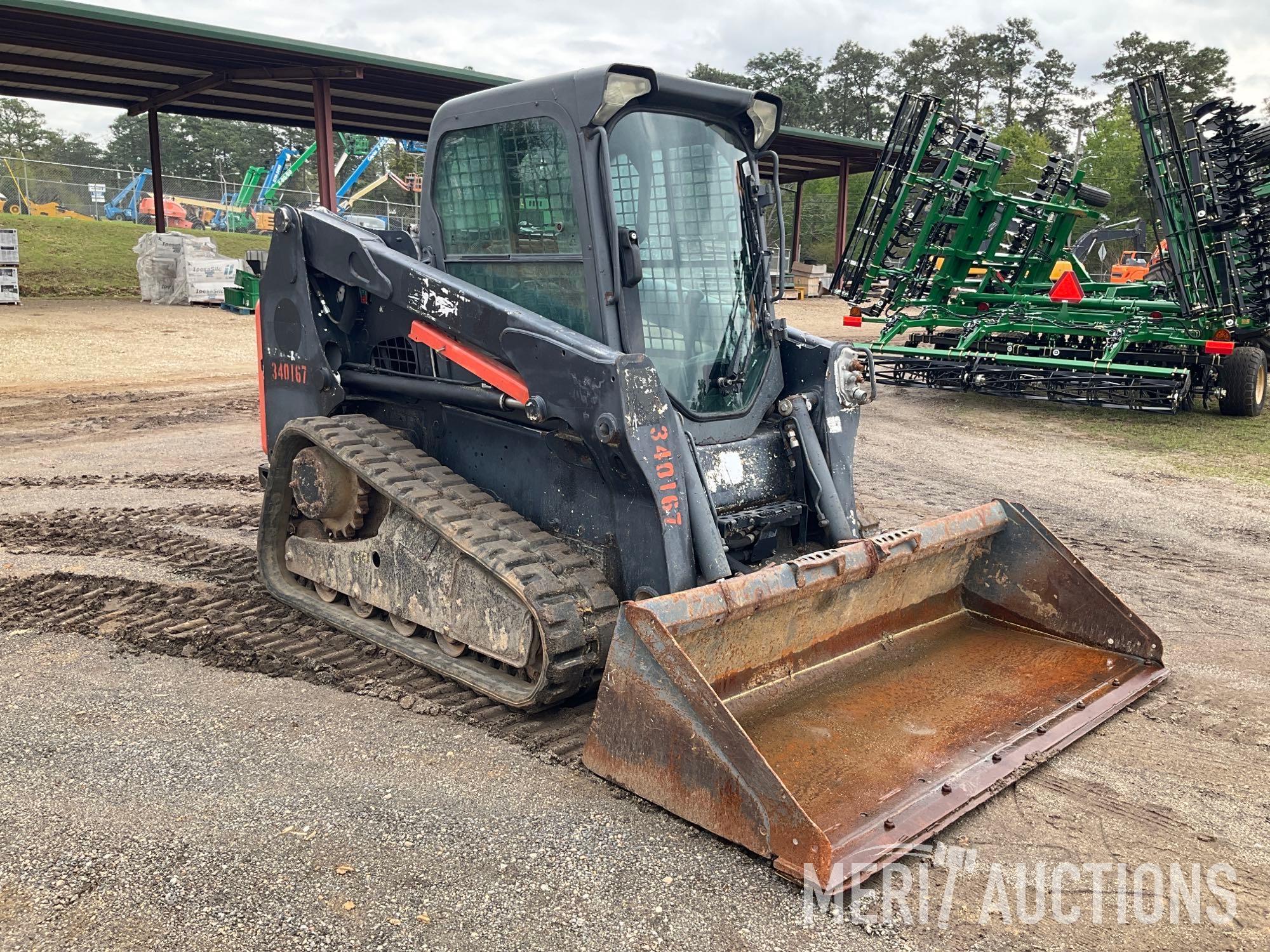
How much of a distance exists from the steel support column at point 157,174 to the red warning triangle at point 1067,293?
15.9 m

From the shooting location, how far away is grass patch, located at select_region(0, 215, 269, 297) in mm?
20672

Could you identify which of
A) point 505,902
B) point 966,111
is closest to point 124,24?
point 505,902

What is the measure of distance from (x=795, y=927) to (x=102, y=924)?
1796 mm

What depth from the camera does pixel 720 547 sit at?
3.95 m

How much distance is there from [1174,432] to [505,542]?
945 cm

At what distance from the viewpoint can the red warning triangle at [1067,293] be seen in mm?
12602

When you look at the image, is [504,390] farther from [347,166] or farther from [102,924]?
[347,166]

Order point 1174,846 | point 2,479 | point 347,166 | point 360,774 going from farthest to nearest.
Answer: point 347,166 < point 2,479 < point 360,774 < point 1174,846

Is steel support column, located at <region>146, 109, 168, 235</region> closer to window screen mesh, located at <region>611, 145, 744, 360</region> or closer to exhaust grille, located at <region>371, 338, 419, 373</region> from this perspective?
exhaust grille, located at <region>371, 338, 419, 373</region>

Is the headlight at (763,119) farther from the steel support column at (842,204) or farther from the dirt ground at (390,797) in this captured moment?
the steel support column at (842,204)

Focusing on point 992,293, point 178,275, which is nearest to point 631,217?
point 992,293

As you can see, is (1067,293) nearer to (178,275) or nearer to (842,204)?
(178,275)

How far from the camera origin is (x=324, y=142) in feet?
52.6

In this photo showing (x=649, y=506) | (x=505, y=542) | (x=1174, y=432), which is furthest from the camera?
(x=1174, y=432)
